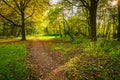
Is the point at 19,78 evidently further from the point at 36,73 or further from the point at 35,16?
the point at 35,16

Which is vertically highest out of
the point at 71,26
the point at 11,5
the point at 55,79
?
the point at 11,5

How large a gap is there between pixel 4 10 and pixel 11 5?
1.55 meters

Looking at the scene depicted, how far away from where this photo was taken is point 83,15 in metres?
48.5

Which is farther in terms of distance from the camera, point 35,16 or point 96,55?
point 35,16

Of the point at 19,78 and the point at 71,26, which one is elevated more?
the point at 71,26

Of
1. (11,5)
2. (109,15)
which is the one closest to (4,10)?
(11,5)

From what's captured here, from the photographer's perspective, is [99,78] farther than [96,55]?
No

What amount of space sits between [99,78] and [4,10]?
30.4 meters

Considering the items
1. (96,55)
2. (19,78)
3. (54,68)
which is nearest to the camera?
(19,78)

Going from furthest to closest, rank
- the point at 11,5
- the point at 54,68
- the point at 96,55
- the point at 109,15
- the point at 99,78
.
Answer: the point at 109,15 → the point at 11,5 → the point at 96,55 → the point at 54,68 → the point at 99,78

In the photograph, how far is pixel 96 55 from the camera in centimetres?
1346

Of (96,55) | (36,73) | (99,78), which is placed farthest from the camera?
(96,55)

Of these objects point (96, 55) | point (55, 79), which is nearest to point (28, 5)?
point (96, 55)

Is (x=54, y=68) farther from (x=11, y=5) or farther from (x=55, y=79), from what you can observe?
(x=11, y=5)
